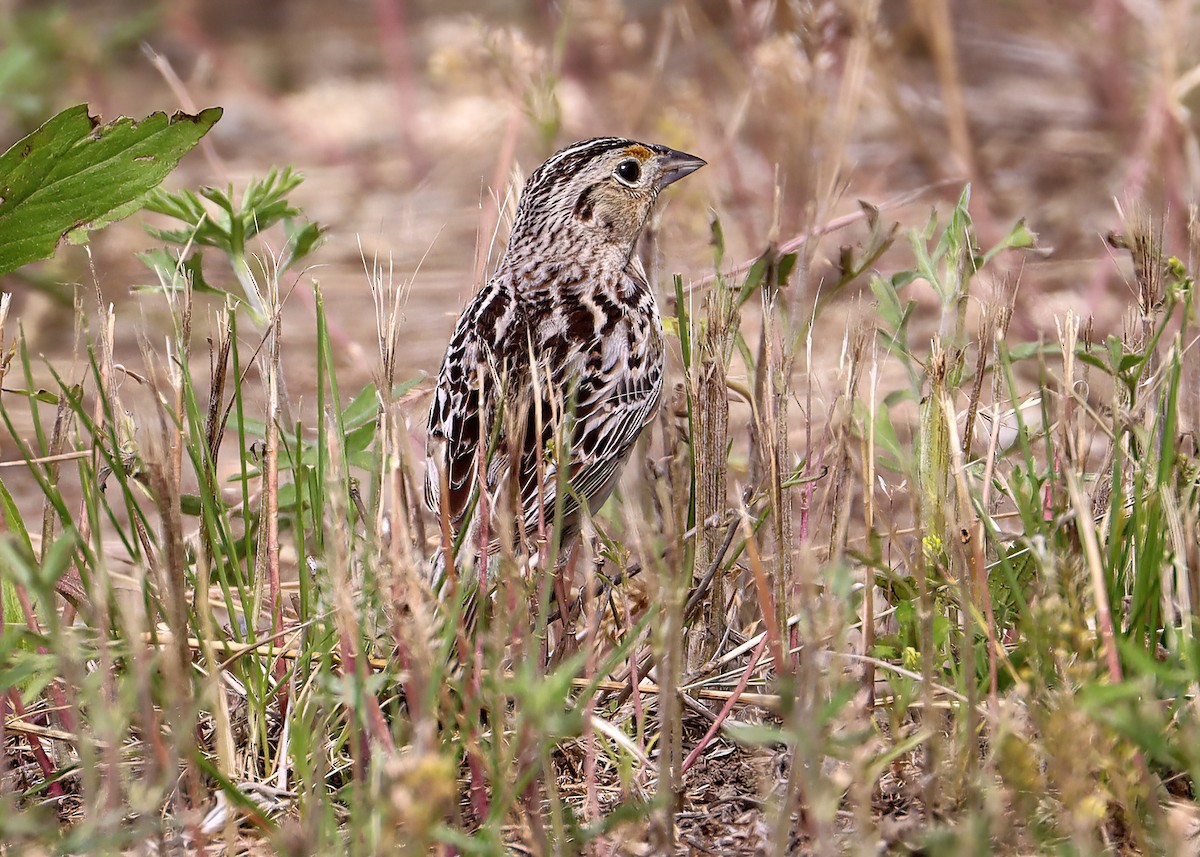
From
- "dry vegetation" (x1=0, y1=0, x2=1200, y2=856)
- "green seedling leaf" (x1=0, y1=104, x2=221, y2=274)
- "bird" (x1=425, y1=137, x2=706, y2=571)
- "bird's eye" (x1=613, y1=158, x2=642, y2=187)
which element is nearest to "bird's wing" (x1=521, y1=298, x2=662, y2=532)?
"bird" (x1=425, y1=137, x2=706, y2=571)

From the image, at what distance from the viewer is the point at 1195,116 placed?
6.81 metres

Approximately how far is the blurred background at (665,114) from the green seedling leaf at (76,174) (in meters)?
1.28

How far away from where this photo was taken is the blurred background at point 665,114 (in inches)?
215

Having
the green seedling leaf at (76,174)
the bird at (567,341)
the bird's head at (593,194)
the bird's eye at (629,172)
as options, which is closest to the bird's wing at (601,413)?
the bird at (567,341)

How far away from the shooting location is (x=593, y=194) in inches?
164

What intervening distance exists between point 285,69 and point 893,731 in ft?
24.6

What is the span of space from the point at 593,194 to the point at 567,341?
0.79 m

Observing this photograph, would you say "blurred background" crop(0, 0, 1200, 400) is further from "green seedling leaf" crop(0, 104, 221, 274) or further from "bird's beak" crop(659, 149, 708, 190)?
"green seedling leaf" crop(0, 104, 221, 274)

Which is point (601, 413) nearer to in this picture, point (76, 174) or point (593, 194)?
point (593, 194)

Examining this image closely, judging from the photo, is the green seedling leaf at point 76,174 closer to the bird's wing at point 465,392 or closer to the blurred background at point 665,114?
the bird's wing at point 465,392

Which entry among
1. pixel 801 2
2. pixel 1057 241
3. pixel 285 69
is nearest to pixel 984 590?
pixel 801 2

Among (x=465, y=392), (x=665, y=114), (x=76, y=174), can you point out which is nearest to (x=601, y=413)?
(x=465, y=392)

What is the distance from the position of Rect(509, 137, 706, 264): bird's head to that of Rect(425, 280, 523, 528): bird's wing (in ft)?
1.68

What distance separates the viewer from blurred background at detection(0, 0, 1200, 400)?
17.9 ft
